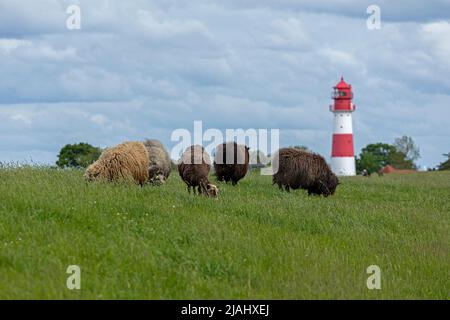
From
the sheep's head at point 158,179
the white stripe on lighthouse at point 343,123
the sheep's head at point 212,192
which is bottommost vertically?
the sheep's head at point 212,192

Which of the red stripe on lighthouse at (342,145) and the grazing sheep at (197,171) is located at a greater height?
the red stripe on lighthouse at (342,145)

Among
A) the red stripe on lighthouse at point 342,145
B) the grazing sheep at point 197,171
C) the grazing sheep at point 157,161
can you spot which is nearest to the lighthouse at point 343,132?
the red stripe on lighthouse at point 342,145

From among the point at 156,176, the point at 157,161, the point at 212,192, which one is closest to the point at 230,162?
the point at 157,161

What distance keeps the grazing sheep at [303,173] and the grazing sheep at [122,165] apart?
5327 millimetres

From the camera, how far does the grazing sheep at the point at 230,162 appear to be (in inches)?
975

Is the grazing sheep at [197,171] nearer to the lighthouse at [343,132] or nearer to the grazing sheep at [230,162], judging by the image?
the grazing sheep at [230,162]

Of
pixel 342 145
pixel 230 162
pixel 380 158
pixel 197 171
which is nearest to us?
pixel 197 171

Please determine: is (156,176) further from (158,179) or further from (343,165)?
(343,165)

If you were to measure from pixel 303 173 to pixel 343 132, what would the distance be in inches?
1864

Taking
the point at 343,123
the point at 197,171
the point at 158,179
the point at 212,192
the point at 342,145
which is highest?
the point at 343,123

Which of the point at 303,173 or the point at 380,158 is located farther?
the point at 380,158

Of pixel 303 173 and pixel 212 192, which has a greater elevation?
pixel 303 173

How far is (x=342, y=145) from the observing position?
6956 centimetres
